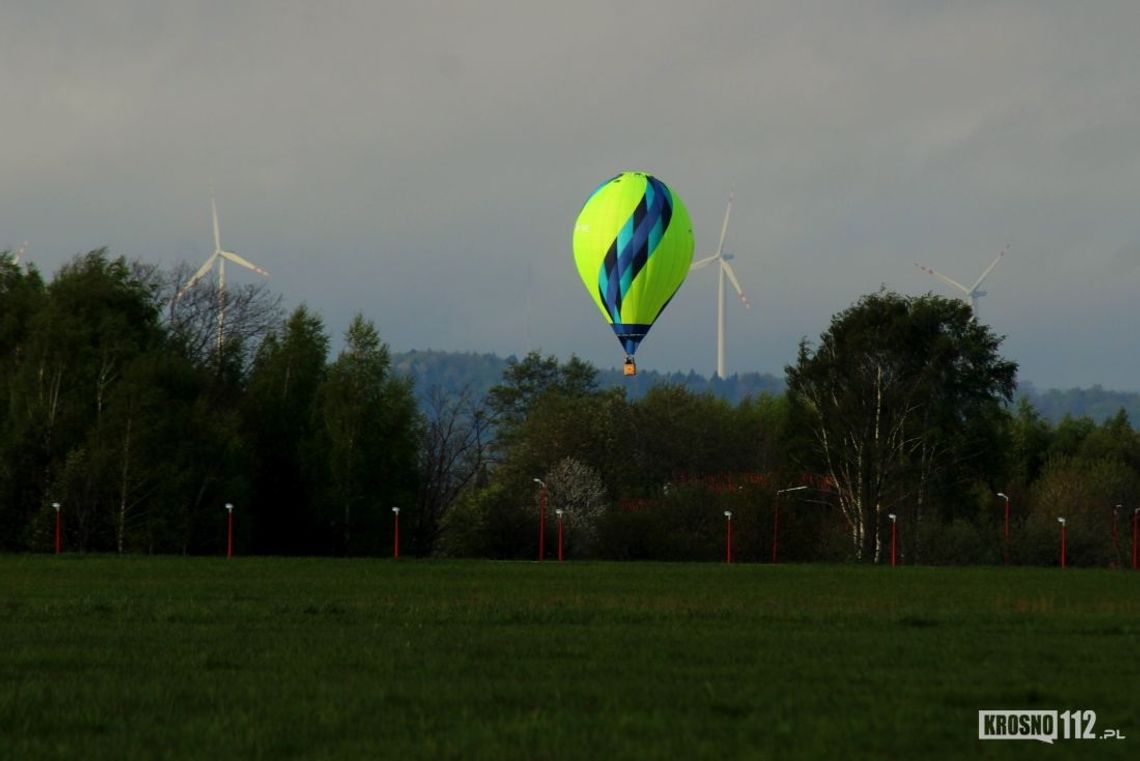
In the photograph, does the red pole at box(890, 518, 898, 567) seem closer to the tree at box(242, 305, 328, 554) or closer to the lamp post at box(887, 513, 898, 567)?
the lamp post at box(887, 513, 898, 567)

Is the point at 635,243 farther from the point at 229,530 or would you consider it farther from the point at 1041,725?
the point at 1041,725

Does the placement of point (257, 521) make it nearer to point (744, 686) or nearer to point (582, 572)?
point (582, 572)

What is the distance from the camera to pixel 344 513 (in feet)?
283

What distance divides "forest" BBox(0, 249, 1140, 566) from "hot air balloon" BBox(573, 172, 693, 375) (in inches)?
748

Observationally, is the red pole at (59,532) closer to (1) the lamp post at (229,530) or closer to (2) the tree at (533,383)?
(1) the lamp post at (229,530)

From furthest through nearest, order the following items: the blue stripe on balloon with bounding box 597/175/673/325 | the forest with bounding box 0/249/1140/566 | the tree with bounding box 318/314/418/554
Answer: the tree with bounding box 318/314/418/554 → the forest with bounding box 0/249/1140/566 → the blue stripe on balloon with bounding box 597/175/673/325

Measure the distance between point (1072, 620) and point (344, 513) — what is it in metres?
59.9

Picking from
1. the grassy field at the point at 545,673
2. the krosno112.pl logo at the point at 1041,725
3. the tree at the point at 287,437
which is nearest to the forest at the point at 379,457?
the tree at the point at 287,437

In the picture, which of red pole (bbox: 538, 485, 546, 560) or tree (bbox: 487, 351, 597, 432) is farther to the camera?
tree (bbox: 487, 351, 597, 432)

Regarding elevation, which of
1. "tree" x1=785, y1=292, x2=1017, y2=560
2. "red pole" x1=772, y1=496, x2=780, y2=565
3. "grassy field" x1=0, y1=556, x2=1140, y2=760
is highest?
"tree" x1=785, y1=292, x2=1017, y2=560

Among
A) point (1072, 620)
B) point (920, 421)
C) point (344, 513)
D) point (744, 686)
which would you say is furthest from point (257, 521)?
point (744, 686)

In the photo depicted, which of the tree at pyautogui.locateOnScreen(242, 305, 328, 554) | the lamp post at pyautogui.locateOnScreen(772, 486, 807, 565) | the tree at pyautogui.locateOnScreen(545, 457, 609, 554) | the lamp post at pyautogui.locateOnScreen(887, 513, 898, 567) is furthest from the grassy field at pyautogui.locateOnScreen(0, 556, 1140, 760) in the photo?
the tree at pyautogui.locateOnScreen(545, 457, 609, 554)

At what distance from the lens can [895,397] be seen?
294 ft

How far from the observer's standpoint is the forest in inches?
3078
